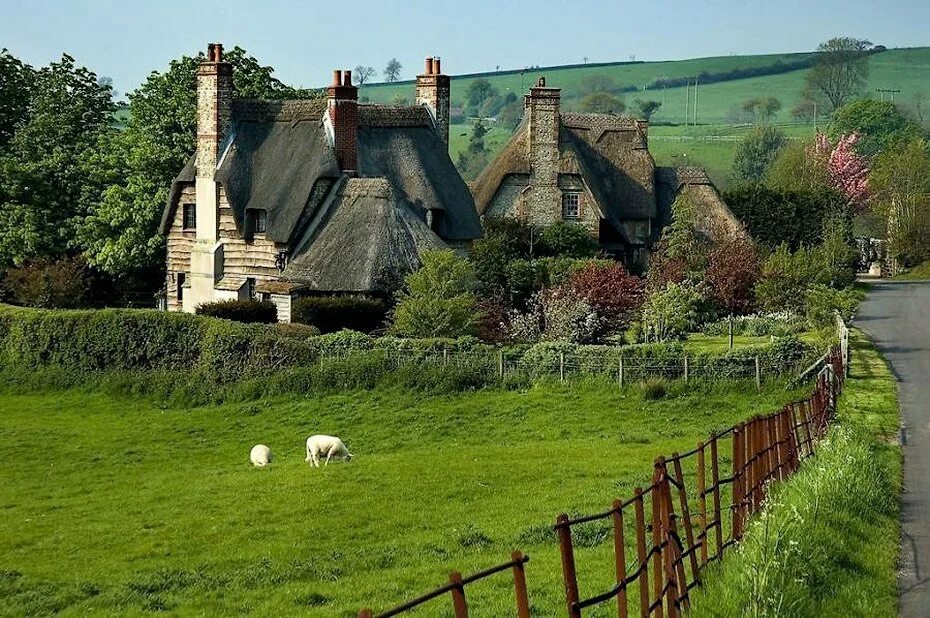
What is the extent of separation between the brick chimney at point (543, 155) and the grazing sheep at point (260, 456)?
38.7 m

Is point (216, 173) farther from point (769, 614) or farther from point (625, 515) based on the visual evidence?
point (769, 614)

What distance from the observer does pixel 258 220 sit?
2077 inches

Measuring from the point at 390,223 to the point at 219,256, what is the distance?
808 centimetres

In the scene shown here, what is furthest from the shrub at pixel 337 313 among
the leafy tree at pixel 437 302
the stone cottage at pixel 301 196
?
the stone cottage at pixel 301 196

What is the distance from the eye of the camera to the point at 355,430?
114 feet

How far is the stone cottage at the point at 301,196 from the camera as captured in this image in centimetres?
4866

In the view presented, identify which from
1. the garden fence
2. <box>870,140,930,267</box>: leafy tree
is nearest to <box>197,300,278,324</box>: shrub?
the garden fence

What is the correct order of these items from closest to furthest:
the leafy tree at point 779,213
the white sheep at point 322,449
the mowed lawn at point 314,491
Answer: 1. the mowed lawn at point 314,491
2. the white sheep at point 322,449
3. the leafy tree at point 779,213

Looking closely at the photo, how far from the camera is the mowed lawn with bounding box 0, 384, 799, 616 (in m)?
19.5

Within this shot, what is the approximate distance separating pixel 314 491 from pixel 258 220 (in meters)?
27.7

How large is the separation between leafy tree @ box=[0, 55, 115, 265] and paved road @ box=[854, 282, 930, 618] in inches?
1192

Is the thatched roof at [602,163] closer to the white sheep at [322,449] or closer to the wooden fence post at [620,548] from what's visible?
the white sheep at [322,449]

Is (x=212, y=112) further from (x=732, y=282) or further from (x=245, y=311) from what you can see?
(x=732, y=282)

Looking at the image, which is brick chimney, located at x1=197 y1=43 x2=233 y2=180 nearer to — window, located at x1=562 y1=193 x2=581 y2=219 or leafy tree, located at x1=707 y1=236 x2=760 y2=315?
leafy tree, located at x1=707 y1=236 x2=760 y2=315
